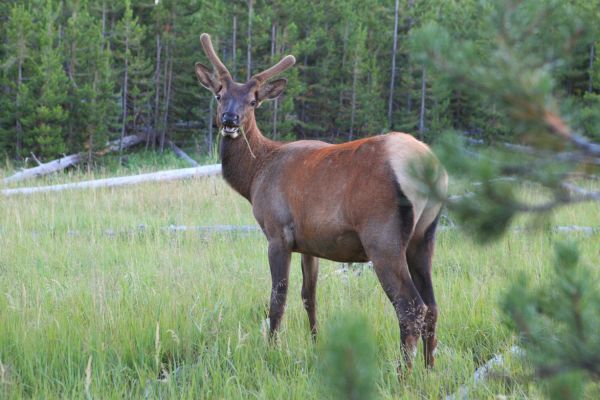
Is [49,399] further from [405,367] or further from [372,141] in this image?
[372,141]

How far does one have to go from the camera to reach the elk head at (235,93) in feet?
17.2

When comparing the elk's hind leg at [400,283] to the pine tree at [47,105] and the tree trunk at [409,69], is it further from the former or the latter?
the tree trunk at [409,69]

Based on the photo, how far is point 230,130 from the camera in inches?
205

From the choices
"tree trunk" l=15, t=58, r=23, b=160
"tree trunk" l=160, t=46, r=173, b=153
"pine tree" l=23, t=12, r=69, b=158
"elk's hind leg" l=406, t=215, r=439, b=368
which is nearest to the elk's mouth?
"elk's hind leg" l=406, t=215, r=439, b=368

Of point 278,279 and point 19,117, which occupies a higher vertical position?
point 278,279

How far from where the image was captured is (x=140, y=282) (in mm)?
4922

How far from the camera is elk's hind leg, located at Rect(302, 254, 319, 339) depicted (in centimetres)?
449

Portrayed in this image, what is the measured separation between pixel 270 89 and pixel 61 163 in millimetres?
12692

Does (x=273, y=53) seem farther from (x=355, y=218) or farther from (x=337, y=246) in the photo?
(x=355, y=218)

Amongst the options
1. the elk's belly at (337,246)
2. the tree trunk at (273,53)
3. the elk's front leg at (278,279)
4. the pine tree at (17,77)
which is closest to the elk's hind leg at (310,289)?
the elk's front leg at (278,279)

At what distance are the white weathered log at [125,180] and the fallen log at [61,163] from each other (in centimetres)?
141

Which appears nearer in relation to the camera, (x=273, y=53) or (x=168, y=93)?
(x=273, y=53)

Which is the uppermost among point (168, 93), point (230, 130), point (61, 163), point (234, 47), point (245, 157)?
point (234, 47)

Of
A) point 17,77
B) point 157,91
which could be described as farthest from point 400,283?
point 157,91
